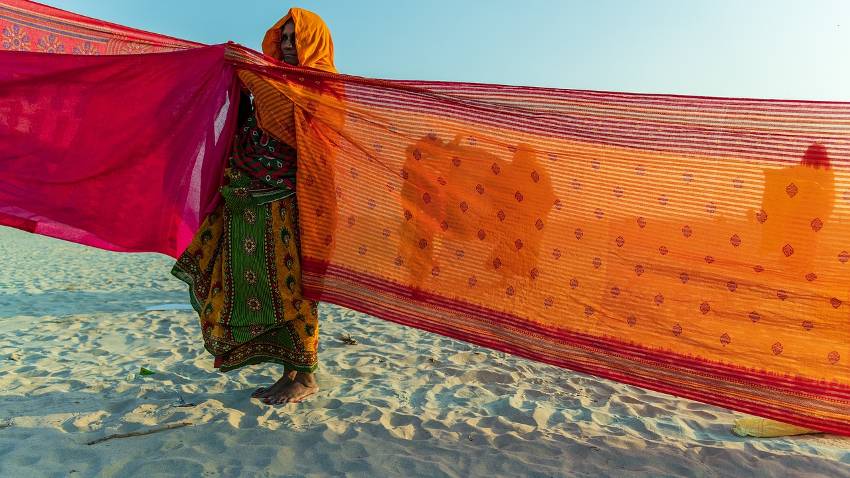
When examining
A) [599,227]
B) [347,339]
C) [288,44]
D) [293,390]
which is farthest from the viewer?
[347,339]

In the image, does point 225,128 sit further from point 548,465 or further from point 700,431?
point 700,431

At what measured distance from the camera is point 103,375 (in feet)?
13.1

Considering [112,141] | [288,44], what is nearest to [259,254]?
[112,141]

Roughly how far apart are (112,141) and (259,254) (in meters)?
1.02

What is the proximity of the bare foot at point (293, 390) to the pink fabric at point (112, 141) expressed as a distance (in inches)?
40.7

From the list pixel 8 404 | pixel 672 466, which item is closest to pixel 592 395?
pixel 672 466

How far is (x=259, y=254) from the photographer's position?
3252 mm

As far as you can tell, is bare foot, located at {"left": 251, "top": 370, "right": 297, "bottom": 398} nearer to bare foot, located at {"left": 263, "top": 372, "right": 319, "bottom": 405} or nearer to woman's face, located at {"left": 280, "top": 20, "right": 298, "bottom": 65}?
bare foot, located at {"left": 263, "top": 372, "right": 319, "bottom": 405}

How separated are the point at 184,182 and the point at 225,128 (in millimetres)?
387

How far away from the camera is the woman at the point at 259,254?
10.6 ft

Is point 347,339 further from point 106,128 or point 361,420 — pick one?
point 106,128

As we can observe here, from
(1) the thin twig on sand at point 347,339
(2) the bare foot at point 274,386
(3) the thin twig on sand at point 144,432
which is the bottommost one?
(3) the thin twig on sand at point 144,432

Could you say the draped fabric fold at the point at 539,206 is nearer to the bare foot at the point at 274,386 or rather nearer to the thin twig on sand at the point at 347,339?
the bare foot at the point at 274,386

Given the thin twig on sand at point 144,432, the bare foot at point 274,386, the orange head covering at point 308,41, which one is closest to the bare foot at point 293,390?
the bare foot at point 274,386
